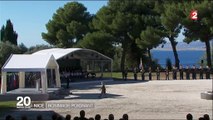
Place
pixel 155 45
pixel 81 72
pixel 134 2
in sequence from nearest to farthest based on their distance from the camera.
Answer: pixel 81 72, pixel 155 45, pixel 134 2

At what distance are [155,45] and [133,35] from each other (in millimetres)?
4051

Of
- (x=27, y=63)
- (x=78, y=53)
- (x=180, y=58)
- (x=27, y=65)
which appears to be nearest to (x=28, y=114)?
(x=27, y=65)

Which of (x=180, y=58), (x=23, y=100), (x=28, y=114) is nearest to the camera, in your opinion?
(x=28, y=114)

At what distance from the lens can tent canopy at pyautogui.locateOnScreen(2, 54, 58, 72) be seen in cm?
2344

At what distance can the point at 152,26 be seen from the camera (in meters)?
51.6

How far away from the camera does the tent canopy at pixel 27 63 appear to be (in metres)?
23.4

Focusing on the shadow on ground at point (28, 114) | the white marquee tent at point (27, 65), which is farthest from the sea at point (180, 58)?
the shadow on ground at point (28, 114)

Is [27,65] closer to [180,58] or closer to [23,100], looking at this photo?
[23,100]

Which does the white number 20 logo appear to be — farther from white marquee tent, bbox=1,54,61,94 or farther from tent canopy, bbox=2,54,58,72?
tent canopy, bbox=2,54,58,72

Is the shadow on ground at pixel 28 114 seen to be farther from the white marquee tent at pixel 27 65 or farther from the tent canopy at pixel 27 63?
the tent canopy at pixel 27 63

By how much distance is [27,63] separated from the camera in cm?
2398

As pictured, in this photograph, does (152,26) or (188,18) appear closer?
(188,18)

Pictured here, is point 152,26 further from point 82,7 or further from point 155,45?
point 82,7

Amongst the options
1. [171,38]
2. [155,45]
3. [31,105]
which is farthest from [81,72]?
[31,105]
